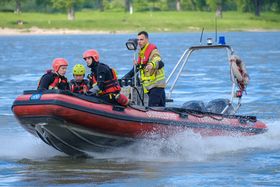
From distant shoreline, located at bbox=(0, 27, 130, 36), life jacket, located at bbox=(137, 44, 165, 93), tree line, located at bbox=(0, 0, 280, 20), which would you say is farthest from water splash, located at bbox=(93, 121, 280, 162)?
tree line, located at bbox=(0, 0, 280, 20)

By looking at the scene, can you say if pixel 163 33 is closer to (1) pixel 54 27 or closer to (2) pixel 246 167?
(1) pixel 54 27

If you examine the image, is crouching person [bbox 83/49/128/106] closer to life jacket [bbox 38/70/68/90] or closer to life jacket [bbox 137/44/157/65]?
life jacket [bbox 38/70/68/90]

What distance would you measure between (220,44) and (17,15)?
70.4 metres

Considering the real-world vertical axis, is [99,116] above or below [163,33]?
above

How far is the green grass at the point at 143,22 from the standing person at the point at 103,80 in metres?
64.2

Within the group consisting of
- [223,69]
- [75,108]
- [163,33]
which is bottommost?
[163,33]

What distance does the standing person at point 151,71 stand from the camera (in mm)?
12773

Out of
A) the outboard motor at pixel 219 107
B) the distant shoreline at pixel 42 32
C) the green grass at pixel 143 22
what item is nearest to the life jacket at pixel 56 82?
the outboard motor at pixel 219 107

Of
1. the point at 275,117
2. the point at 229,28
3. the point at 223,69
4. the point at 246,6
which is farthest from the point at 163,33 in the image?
the point at 275,117

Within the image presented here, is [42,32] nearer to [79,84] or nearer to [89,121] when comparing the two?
[79,84]

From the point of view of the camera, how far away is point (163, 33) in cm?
8088

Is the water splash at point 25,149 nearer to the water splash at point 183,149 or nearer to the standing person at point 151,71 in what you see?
the water splash at point 183,149

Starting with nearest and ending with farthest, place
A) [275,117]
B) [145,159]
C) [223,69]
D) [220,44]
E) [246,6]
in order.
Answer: [145,159]
[220,44]
[275,117]
[223,69]
[246,6]

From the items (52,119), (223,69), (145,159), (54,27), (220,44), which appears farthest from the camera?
(54,27)
